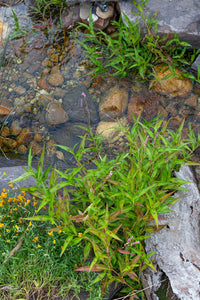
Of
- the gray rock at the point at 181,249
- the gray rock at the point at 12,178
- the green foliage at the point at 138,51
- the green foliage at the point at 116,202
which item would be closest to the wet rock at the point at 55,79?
the green foliage at the point at 138,51

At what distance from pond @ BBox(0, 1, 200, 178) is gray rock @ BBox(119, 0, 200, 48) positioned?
671 millimetres

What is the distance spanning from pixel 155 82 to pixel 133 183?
209 centimetres

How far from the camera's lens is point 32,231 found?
2.16 meters

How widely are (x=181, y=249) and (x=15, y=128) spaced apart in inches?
96.7

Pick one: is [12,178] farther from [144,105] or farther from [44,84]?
[144,105]

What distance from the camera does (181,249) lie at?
2201 mm

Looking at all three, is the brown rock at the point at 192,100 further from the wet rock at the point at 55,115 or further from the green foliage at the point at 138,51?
the wet rock at the point at 55,115

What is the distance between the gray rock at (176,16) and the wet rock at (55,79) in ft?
3.86

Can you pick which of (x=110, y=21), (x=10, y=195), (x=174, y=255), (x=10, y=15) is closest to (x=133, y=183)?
(x=174, y=255)

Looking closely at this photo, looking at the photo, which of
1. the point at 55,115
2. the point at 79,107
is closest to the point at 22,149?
the point at 55,115

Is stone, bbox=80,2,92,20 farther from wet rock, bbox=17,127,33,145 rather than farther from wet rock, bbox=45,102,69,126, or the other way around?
wet rock, bbox=17,127,33,145

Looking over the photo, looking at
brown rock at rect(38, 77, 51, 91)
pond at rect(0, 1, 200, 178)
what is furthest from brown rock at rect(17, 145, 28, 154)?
brown rock at rect(38, 77, 51, 91)

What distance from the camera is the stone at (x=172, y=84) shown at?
3.56 metres

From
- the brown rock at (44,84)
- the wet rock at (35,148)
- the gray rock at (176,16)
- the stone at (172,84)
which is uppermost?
the gray rock at (176,16)
